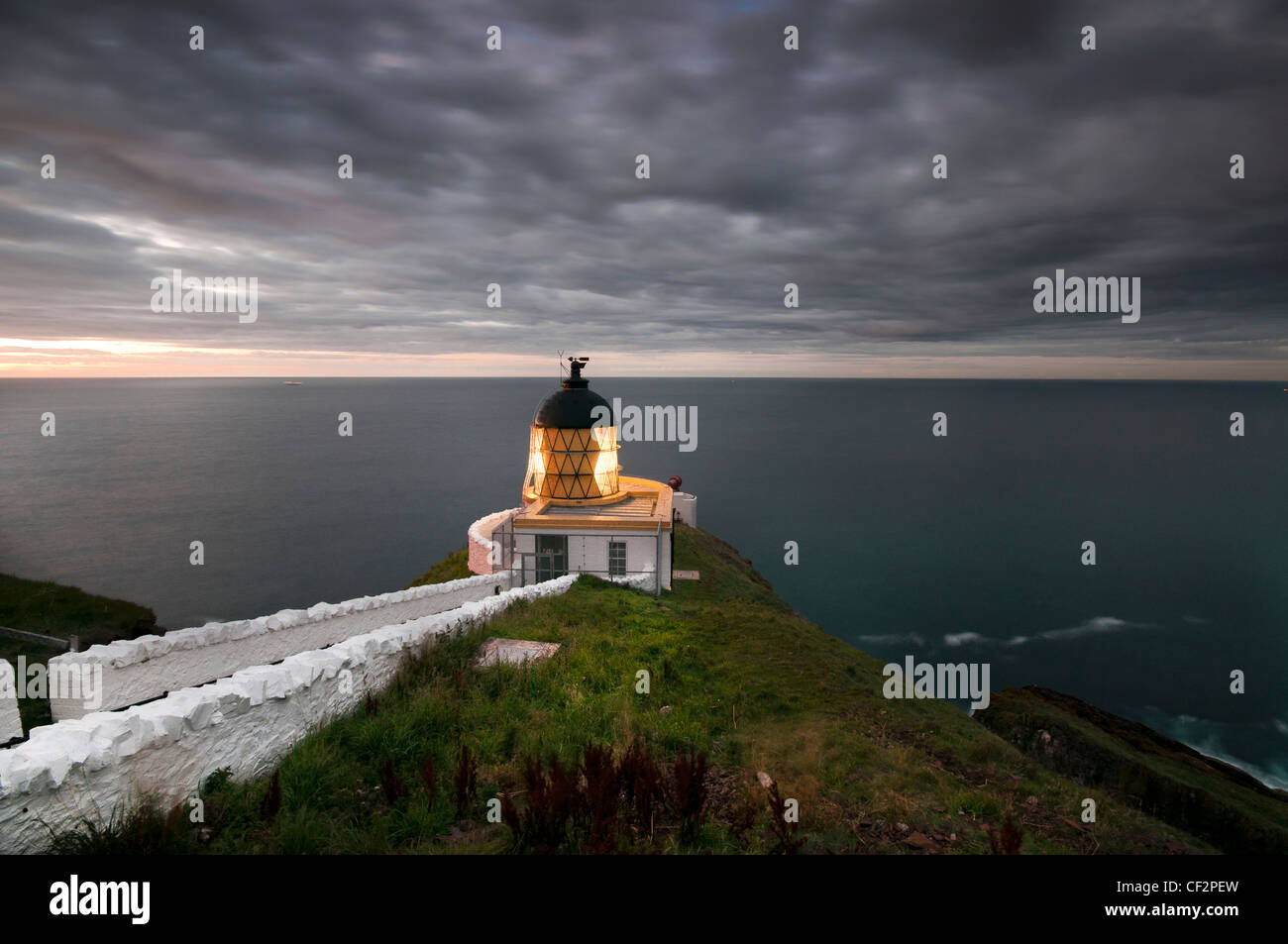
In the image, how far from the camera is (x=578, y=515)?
27.3 meters

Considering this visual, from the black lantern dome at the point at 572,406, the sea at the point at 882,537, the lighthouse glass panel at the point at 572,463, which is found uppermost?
the black lantern dome at the point at 572,406

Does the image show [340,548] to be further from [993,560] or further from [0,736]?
[993,560]

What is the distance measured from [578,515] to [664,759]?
19514 millimetres

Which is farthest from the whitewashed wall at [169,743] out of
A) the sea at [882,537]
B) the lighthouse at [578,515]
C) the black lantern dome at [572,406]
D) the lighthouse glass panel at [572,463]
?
the sea at [882,537]

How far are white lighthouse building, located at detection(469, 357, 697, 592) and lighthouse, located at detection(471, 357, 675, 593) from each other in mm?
43

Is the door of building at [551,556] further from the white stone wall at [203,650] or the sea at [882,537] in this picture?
the sea at [882,537]

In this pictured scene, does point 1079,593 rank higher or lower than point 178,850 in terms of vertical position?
lower

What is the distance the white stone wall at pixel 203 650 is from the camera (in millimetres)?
10352

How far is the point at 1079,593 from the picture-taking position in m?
52.5

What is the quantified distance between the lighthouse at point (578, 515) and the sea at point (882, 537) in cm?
2520

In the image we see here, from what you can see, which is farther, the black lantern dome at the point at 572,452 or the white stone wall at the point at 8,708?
the black lantern dome at the point at 572,452

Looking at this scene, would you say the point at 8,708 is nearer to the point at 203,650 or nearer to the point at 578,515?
the point at 203,650
